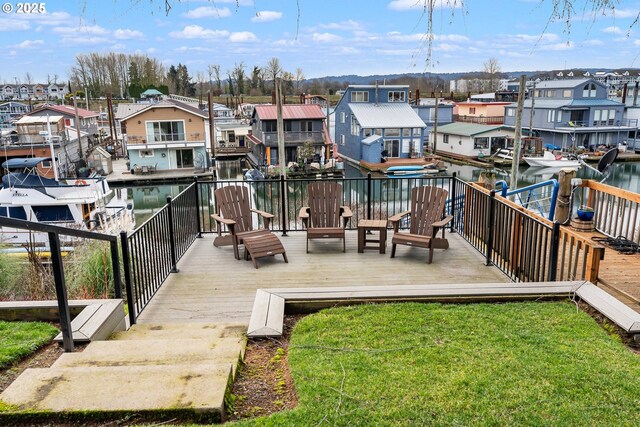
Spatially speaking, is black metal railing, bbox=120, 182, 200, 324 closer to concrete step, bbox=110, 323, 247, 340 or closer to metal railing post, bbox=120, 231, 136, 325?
metal railing post, bbox=120, 231, 136, 325

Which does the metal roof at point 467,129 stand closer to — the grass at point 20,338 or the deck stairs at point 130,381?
the grass at point 20,338

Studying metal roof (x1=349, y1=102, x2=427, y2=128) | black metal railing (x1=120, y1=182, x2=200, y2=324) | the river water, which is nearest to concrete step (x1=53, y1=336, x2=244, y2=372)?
black metal railing (x1=120, y1=182, x2=200, y2=324)

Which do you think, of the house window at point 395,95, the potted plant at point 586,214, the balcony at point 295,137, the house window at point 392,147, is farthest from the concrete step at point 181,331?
the house window at point 395,95

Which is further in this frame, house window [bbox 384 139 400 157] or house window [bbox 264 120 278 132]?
house window [bbox 384 139 400 157]

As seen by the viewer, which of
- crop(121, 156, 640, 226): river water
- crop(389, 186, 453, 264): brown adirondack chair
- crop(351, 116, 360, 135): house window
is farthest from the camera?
crop(351, 116, 360, 135): house window

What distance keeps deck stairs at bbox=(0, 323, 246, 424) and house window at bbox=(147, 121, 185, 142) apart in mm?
32558

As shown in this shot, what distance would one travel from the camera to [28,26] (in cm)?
420

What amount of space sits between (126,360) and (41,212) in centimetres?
1911

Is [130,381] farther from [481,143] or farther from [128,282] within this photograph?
[481,143]

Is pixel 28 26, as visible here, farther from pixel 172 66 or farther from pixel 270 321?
pixel 172 66

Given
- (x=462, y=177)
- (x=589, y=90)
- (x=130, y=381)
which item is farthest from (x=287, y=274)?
(x=589, y=90)

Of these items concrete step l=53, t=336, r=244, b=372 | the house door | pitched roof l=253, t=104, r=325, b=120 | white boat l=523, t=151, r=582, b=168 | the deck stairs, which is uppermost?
pitched roof l=253, t=104, r=325, b=120

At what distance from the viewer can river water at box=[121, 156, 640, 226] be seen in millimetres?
28422

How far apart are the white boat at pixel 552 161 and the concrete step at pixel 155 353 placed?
118ft
